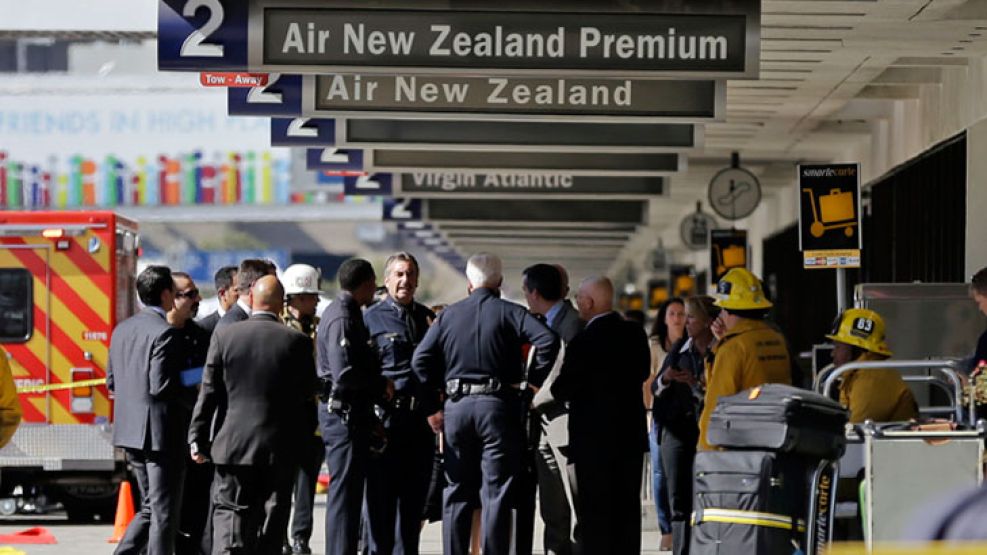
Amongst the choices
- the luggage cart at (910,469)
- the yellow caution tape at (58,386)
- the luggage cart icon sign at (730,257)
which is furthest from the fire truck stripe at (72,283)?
the luggage cart icon sign at (730,257)

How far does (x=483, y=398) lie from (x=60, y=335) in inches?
284

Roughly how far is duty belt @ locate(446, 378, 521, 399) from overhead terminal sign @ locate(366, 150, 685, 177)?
9287 mm

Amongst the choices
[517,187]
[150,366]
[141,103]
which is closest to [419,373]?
[150,366]

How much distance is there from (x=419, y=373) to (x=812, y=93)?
7.78m

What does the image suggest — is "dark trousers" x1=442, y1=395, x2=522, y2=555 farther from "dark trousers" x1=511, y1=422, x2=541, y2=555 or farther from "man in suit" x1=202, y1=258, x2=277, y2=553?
"man in suit" x1=202, y1=258, x2=277, y2=553

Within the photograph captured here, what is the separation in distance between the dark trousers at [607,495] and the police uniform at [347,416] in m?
1.35

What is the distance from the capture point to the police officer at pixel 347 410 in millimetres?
11828

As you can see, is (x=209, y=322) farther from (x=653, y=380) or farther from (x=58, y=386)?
(x=58, y=386)

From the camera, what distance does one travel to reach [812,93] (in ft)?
61.0

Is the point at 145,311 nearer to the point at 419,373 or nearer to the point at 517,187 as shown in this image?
the point at 419,373

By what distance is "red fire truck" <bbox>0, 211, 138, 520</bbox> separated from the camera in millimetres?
17688

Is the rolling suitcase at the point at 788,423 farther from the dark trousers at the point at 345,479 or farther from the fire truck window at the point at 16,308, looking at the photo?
the fire truck window at the point at 16,308

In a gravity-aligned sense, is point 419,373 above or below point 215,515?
above

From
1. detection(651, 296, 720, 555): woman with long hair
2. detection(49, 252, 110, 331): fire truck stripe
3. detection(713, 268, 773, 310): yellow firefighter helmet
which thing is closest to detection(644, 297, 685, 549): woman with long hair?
detection(651, 296, 720, 555): woman with long hair
